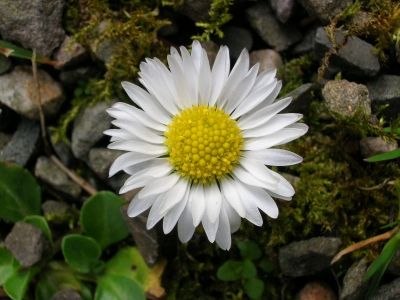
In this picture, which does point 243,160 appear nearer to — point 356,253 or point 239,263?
point 239,263

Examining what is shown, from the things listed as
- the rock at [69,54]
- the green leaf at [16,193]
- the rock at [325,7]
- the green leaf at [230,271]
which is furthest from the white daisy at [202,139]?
the green leaf at [16,193]

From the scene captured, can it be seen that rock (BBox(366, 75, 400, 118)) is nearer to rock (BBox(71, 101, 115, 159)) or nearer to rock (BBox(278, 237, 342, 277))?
rock (BBox(278, 237, 342, 277))

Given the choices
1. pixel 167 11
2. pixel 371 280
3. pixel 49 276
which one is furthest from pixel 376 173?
pixel 49 276

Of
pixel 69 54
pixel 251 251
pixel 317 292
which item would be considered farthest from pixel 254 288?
pixel 69 54

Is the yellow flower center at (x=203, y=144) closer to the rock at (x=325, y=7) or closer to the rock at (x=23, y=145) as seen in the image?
the rock at (x=325, y=7)

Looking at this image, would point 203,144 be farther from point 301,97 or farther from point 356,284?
point 356,284

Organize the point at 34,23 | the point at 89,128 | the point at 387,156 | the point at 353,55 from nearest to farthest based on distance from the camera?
the point at 387,156, the point at 353,55, the point at 34,23, the point at 89,128
